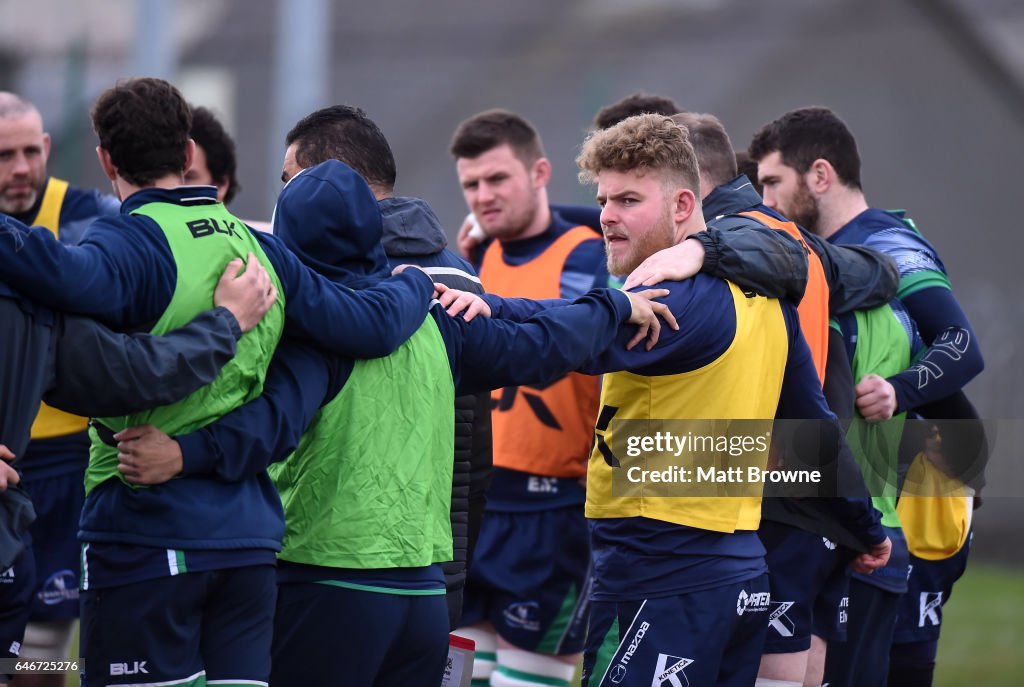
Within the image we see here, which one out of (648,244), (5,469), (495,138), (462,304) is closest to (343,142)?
(462,304)

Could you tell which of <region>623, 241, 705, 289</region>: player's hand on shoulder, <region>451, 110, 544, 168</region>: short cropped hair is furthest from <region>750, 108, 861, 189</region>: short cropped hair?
<region>623, 241, 705, 289</region>: player's hand on shoulder

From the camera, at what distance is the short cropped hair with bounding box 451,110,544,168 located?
20.4ft

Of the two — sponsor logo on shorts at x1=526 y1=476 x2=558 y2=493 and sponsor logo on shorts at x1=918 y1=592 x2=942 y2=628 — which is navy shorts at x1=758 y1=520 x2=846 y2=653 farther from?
sponsor logo on shorts at x1=526 y1=476 x2=558 y2=493

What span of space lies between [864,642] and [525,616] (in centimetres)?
155

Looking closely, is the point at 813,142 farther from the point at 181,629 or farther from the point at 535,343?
the point at 181,629

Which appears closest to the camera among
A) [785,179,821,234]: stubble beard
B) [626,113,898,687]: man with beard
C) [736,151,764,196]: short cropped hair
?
[626,113,898,687]: man with beard

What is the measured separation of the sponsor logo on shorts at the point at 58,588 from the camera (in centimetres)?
536

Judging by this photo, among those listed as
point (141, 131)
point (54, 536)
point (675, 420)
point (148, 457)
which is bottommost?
point (54, 536)

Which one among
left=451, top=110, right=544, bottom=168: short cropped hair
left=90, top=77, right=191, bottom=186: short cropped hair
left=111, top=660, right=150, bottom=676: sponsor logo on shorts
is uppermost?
left=451, top=110, right=544, bottom=168: short cropped hair

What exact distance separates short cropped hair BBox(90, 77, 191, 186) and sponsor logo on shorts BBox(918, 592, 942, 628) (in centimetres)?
345

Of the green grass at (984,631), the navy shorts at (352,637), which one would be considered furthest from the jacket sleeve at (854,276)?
the green grass at (984,631)

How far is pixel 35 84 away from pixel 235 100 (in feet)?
10.9

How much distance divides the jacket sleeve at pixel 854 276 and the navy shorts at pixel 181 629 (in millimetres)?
2267

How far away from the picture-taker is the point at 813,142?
17.7 feet
